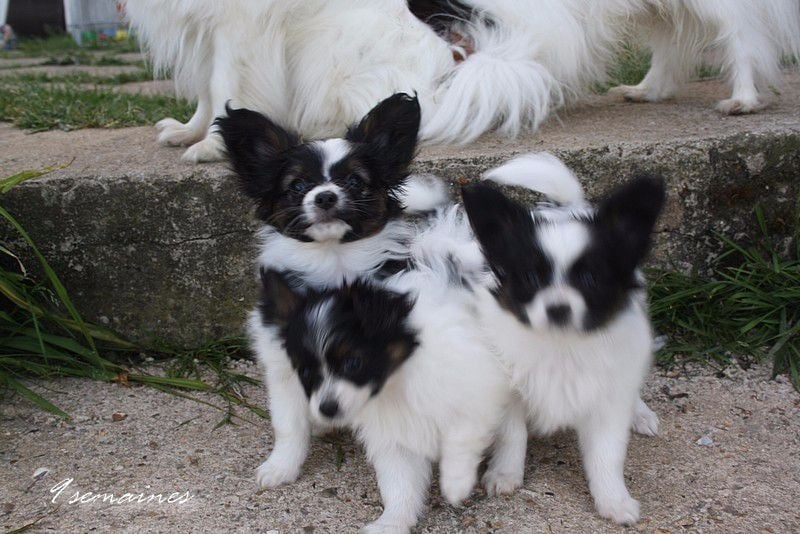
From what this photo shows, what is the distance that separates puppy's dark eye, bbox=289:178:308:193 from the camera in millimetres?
2654

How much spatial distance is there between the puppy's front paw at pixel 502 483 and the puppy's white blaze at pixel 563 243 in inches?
31.0

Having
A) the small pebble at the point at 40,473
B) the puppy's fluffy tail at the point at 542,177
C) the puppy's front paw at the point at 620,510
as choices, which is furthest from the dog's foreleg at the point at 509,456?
the small pebble at the point at 40,473

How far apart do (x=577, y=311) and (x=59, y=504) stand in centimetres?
171

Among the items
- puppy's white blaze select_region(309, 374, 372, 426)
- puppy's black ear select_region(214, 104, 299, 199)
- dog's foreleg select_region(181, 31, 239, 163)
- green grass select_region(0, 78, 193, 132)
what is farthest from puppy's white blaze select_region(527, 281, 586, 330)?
green grass select_region(0, 78, 193, 132)

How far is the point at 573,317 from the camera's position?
7.39ft

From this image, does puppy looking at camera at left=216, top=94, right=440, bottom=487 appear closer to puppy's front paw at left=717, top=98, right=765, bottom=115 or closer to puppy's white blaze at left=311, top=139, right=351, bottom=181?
puppy's white blaze at left=311, top=139, right=351, bottom=181

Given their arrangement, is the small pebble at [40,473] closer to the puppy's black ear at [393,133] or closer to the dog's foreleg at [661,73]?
the puppy's black ear at [393,133]

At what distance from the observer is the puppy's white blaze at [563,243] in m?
2.23

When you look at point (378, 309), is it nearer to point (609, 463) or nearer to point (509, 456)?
point (509, 456)

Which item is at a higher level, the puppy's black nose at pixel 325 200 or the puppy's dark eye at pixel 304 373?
the puppy's black nose at pixel 325 200

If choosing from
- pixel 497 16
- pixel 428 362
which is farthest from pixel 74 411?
pixel 497 16

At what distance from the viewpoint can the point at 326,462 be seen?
2896 mm

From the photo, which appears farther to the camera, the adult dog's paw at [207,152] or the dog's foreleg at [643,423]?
the adult dog's paw at [207,152]

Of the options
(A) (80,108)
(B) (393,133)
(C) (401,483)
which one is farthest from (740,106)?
(A) (80,108)
